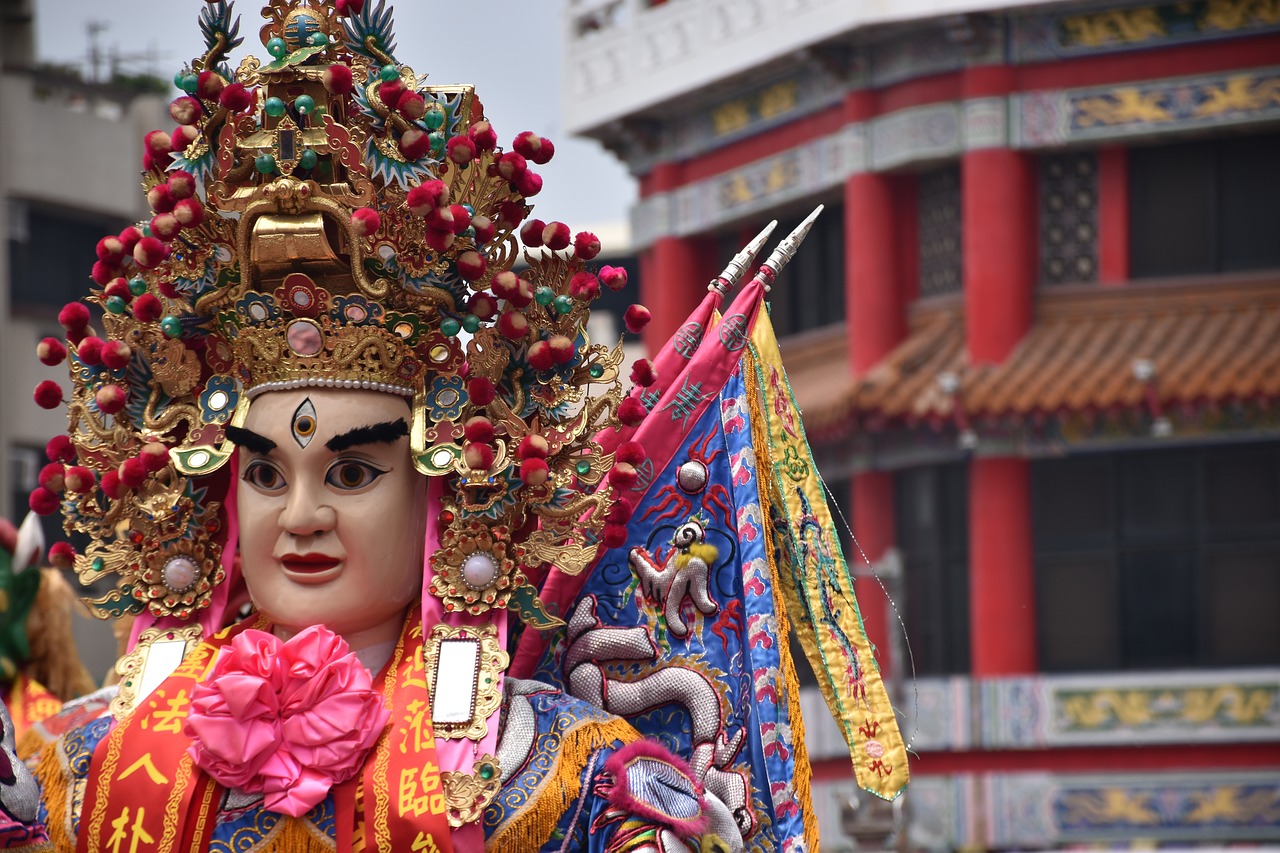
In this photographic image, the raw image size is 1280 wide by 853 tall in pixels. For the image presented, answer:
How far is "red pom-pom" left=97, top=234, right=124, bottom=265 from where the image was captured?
20.9ft

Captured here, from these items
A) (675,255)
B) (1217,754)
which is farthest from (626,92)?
(1217,754)

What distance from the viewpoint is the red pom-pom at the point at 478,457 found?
610 centimetres

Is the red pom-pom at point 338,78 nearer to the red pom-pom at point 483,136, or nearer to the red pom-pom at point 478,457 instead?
the red pom-pom at point 483,136

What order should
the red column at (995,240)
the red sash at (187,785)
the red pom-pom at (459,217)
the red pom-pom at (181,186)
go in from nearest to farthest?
the red sash at (187,785)
the red pom-pom at (459,217)
the red pom-pom at (181,186)
the red column at (995,240)

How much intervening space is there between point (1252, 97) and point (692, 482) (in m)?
15.4

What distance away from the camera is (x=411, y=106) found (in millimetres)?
6090

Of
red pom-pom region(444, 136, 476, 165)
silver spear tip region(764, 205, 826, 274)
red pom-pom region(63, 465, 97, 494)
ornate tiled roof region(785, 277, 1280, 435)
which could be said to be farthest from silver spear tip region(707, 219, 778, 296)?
ornate tiled roof region(785, 277, 1280, 435)

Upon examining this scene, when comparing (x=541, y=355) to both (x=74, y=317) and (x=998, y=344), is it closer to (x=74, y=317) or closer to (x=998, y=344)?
(x=74, y=317)

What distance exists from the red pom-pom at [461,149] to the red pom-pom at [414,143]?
0.06 meters

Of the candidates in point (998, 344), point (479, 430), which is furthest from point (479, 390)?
point (998, 344)

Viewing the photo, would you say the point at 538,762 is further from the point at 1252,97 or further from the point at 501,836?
the point at 1252,97

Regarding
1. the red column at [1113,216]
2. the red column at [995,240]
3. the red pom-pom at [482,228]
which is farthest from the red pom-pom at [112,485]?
the red column at [1113,216]

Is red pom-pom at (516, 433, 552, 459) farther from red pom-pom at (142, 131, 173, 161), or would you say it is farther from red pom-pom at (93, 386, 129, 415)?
red pom-pom at (142, 131, 173, 161)

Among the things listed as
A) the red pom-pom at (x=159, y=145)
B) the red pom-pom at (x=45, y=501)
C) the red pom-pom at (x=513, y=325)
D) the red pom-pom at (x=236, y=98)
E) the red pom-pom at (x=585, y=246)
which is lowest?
the red pom-pom at (x=45, y=501)
